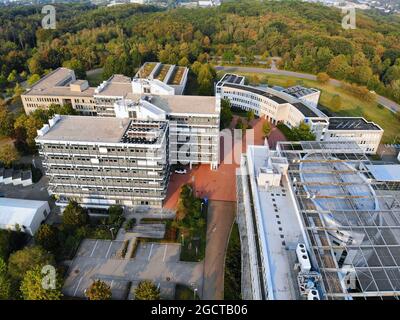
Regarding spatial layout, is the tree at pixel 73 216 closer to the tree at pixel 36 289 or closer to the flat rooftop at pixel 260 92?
the tree at pixel 36 289

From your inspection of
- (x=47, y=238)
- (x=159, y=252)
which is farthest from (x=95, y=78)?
(x=159, y=252)

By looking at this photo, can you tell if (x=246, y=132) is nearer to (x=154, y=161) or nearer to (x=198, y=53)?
(x=154, y=161)

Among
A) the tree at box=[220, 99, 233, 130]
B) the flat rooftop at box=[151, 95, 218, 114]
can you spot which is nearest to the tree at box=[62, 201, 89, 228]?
the flat rooftop at box=[151, 95, 218, 114]

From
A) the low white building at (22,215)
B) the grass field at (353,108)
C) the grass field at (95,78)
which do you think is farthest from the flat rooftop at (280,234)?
the grass field at (95,78)

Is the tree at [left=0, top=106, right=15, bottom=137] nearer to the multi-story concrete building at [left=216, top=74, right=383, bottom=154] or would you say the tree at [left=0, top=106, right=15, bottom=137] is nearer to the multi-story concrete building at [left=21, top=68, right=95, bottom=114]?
the multi-story concrete building at [left=21, top=68, right=95, bottom=114]

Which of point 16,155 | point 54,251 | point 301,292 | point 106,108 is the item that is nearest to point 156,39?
point 106,108
